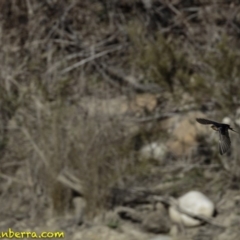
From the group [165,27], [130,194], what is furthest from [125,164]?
[165,27]

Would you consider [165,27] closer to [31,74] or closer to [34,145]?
[31,74]

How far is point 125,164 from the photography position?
4.48 meters

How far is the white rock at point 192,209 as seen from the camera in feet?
13.5

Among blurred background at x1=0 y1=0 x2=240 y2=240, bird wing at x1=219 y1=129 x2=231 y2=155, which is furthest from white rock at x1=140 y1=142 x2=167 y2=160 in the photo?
bird wing at x1=219 y1=129 x2=231 y2=155

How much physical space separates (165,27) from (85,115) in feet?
5.55

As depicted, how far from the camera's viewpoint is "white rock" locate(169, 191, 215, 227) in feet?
13.5

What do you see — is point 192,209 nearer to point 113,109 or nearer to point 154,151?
point 154,151

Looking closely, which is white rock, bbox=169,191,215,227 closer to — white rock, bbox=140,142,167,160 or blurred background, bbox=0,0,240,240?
blurred background, bbox=0,0,240,240

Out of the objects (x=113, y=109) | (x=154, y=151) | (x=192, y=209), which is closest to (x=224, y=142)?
(x=192, y=209)

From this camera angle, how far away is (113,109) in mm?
5039

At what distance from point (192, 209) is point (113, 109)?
1.20 m

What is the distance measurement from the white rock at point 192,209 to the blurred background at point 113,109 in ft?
0.25

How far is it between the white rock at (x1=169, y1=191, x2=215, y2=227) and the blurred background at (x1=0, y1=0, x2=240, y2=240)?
76 millimetres

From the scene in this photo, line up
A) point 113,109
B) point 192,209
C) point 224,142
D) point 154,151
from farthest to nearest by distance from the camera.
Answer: point 113,109 < point 154,151 < point 192,209 < point 224,142
